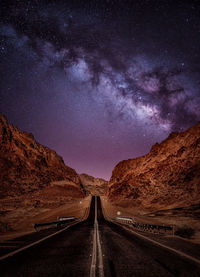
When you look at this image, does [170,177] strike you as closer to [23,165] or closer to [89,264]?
[89,264]

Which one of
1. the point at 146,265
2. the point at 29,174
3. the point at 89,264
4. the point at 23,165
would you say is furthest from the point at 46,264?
the point at 23,165

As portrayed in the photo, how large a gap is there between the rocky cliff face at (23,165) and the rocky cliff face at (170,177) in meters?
40.6

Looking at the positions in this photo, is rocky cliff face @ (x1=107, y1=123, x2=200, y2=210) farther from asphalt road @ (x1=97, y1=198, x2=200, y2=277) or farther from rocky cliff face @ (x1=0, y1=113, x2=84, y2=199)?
rocky cliff face @ (x1=0, y1=113, x2=84, y2=199)

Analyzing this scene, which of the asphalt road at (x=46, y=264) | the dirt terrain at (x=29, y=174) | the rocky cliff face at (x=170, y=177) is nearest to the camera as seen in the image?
the asphalt road at (x=46, y=264)

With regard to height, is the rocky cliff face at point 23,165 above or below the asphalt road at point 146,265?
above

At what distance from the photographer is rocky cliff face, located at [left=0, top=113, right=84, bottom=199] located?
6153 centimetres

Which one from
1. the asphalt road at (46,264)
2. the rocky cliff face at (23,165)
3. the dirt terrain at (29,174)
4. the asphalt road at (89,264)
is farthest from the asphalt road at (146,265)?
the rocky cliff face at (23,165)

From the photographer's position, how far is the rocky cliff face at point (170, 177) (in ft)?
134

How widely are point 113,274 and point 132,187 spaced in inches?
2464

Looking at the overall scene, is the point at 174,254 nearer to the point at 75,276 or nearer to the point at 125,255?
the point at 125,255

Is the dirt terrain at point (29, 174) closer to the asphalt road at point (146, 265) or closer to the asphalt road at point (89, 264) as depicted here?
the asphalt road at point (89, 264)

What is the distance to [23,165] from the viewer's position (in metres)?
72.4

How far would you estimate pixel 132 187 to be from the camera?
63.2 metres

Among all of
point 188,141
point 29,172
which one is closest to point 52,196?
point 29,172
